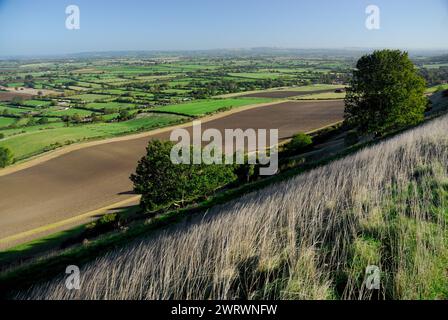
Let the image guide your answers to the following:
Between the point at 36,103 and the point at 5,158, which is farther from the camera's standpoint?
the point at 36,103

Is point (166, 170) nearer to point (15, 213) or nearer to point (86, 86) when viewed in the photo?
point (15, 213)

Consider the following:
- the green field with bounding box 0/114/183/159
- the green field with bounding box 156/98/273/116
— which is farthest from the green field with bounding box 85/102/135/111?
the green field with bounding box 0/114/183/159

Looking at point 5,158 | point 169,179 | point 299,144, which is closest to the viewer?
point 169,179

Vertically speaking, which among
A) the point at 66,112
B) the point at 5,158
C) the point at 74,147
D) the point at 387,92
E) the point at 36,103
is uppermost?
the point at 36,103

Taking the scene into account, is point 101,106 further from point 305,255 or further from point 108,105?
point 305,255

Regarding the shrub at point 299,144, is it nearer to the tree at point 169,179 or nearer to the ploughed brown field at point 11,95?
the tree at point 169,179

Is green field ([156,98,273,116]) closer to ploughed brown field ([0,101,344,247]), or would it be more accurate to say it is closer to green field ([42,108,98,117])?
ploughed brown field ([0,101,344,247])

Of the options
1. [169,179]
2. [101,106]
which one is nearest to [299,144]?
[169,179]
